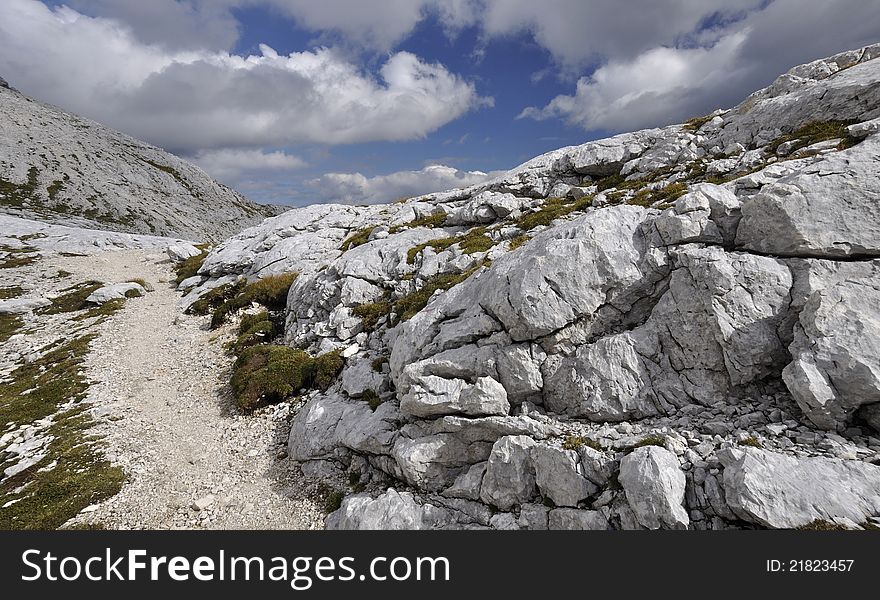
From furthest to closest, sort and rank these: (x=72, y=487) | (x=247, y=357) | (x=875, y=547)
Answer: (x=247, y=357), (x=72, y=487), (x=875, y=547)

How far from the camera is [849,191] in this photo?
11305 mm

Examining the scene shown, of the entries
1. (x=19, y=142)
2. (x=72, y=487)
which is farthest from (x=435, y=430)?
(x=19, y=142)

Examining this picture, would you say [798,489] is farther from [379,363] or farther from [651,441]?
[379,363]

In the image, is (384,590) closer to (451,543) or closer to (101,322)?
(451,543)

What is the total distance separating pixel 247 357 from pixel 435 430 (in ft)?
46.9

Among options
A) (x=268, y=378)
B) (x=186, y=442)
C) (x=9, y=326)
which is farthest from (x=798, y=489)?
(x=9, y=326)

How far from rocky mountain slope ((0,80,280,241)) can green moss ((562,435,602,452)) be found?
115817mm

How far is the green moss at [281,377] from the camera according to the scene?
19766 mm

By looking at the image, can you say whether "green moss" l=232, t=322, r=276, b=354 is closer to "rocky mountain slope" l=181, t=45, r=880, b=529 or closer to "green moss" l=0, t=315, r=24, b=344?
"rocky mountain slope" l=181, t=45, r=880, b=529

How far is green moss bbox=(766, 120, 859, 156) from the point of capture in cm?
1644

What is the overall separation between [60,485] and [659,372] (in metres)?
22.1

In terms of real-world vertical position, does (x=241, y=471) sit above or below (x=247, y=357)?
below

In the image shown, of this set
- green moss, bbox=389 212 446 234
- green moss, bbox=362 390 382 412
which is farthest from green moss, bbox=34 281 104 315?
green moss, bbox=362 390 382 412

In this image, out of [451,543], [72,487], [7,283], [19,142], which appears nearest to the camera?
[451,543]
